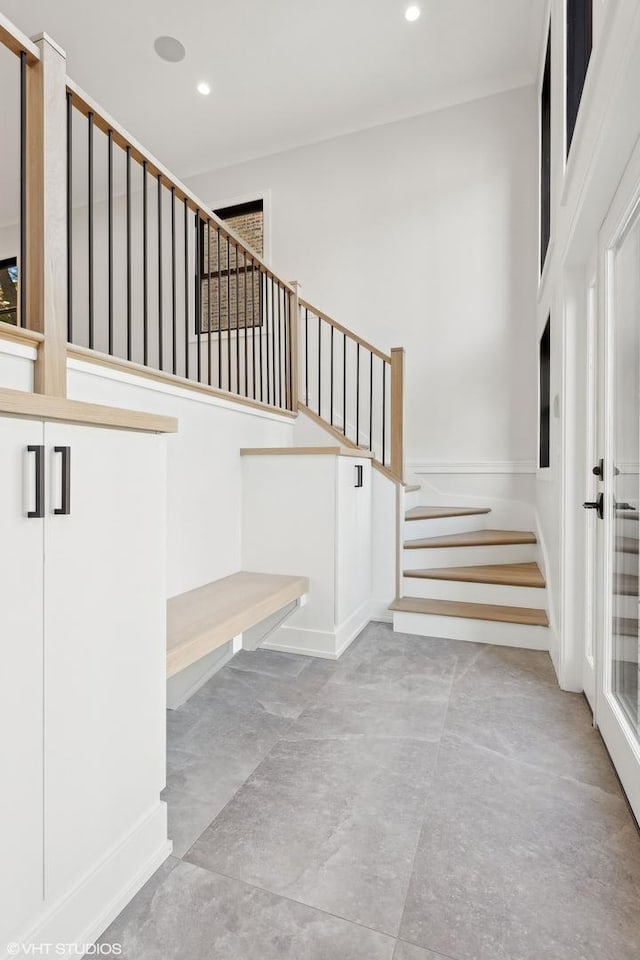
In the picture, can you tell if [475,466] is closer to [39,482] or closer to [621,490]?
[621,490]

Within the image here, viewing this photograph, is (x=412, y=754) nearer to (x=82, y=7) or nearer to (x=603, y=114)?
(x=603, y=114)

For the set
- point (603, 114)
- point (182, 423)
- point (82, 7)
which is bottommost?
point (182, 423)

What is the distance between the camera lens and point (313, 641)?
2.62m

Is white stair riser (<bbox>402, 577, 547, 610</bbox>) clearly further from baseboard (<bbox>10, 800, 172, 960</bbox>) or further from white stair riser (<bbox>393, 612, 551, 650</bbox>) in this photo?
baseboard (<bbox>10, 800, 172, 960</bbox>)

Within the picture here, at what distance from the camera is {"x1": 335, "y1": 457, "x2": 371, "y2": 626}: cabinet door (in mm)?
2625

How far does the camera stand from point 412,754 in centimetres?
168

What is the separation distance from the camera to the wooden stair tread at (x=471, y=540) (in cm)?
322

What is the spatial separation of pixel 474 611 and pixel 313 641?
0.95 metres

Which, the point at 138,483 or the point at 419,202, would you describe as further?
the point at 419,202

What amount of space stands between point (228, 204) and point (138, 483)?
4673 millimetres

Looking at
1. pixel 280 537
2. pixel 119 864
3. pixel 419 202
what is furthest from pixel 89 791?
pixel 419 202

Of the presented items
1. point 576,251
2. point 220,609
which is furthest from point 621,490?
point 220,609

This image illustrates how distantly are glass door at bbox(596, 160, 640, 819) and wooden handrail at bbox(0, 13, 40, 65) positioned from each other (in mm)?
1771

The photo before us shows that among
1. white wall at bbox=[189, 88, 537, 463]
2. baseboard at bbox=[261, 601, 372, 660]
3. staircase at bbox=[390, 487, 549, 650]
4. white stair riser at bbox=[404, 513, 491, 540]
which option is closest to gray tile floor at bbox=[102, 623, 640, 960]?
baseboard at bbox=[261, 601, 372, 660]
